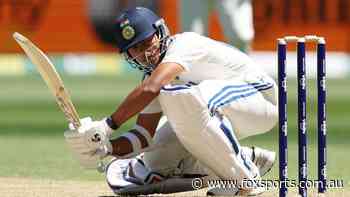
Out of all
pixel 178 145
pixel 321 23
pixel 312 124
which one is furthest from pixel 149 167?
pixel 321 23

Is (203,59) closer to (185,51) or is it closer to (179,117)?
(185,51)

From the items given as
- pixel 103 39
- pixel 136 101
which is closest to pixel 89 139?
pixel 136 101

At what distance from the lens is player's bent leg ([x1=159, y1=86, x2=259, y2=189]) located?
12.7ft

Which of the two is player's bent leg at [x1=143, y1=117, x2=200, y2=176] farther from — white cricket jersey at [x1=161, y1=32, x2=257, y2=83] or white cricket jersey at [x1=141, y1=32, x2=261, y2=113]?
white cricket jersey at [x1=161, y1=32, x2=257, y2=83]

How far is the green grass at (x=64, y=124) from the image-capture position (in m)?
5.46

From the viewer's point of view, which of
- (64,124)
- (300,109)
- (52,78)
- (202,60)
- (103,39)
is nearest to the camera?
(300,109)

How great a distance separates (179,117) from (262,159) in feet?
2.25

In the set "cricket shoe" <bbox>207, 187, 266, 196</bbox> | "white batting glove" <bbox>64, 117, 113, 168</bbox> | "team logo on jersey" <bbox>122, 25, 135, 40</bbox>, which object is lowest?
"cricket shoe" <bbox>207, 187, 266, 196</bbox>

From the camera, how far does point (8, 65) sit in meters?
14.0

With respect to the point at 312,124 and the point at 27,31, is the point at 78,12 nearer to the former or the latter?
the point at 27,31

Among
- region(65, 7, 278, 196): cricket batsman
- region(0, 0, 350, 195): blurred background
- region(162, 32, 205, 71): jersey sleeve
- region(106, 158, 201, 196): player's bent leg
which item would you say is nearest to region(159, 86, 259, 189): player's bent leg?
region(65, 7, 278, 196): cricket batsman

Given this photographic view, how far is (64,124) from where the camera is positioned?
26.6 ft

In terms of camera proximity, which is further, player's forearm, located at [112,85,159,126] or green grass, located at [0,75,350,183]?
green grass, located at [0,75,350,183]

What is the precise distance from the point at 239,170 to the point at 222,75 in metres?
0.42
